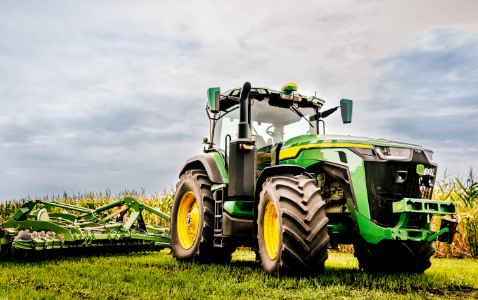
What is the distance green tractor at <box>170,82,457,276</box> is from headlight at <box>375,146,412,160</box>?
13 mm

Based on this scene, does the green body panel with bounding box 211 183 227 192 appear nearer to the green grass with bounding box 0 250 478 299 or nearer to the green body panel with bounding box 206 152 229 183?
the green body panel with bounding box 206 152 229 183

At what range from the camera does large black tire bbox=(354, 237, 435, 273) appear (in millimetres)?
5723

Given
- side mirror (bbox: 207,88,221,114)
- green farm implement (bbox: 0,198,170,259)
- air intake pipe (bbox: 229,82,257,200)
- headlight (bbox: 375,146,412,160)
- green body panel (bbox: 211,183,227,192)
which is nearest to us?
headlight (bbox: 375,146,412,160)

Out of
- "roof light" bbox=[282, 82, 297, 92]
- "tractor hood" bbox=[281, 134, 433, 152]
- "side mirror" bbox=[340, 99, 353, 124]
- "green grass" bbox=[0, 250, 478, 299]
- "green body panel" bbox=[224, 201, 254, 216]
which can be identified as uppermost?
"roof light" bbox=[282, 82, 297, 92]

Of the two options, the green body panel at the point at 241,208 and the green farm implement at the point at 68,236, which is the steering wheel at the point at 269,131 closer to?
the green body panel at the point at 241,208

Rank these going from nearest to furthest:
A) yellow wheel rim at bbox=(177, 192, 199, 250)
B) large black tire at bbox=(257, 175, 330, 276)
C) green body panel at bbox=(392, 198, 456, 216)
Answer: large black tire at bbox=(257, 175, 330, 276) < green body panel at bbox=(392, 198, 456, 216) < yellow wheel rim at bbox=(177, 192, 199, 250)

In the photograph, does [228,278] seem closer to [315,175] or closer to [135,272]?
[135,272]

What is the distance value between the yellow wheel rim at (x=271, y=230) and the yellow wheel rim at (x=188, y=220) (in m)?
2.31

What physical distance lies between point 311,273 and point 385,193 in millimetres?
1442

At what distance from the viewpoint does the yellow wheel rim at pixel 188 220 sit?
726cm

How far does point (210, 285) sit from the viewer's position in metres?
4.56

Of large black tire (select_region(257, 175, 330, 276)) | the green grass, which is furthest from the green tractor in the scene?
the green grass

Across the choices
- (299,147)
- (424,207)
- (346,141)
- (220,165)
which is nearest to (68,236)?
(220,165)

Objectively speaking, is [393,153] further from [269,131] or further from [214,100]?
[214,100]
